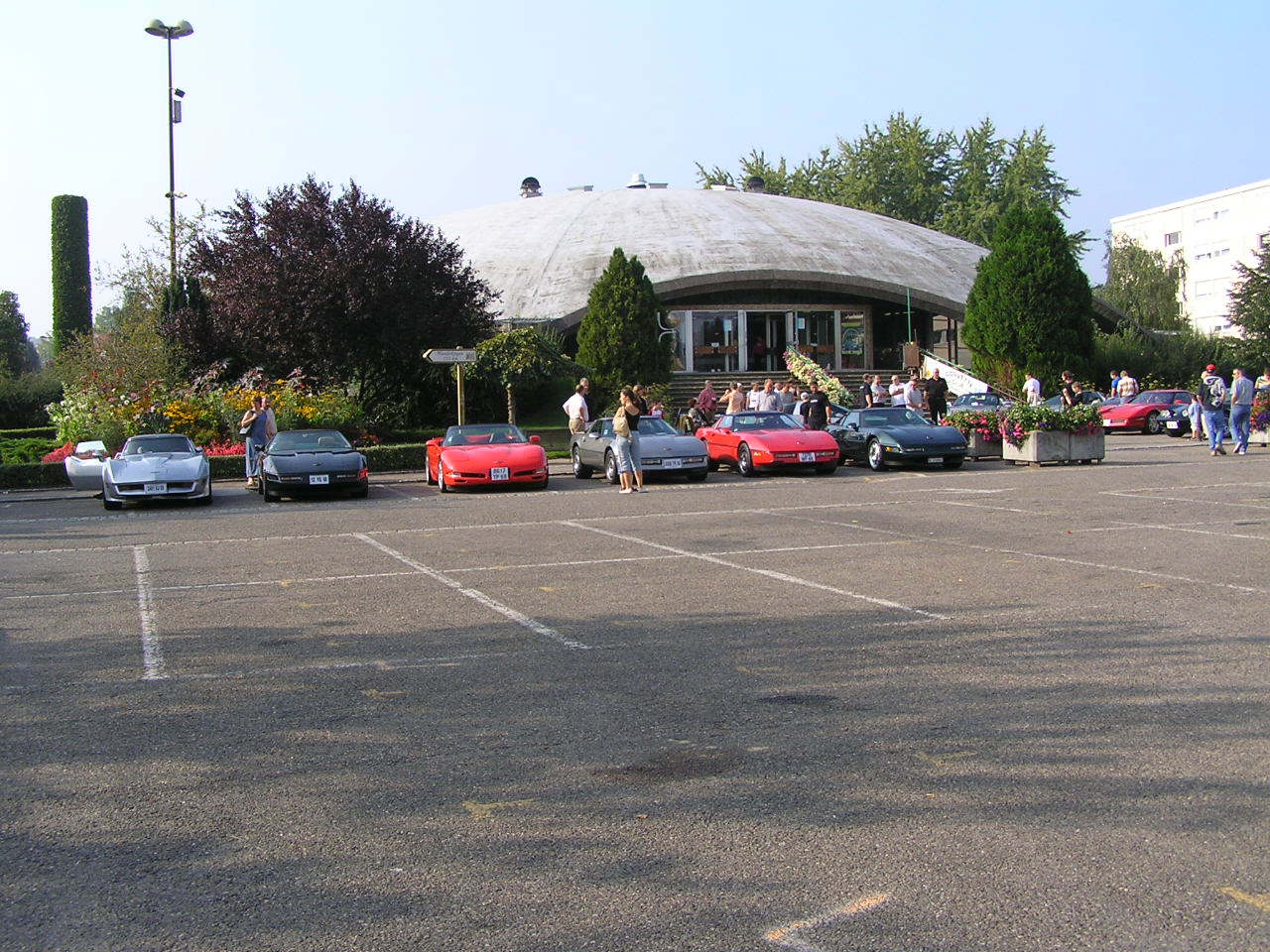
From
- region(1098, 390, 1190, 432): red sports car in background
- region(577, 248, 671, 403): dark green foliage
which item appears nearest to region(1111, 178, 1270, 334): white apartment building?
region(1098, 390, 1190, 432): red sports car in background

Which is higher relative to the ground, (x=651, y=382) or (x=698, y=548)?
(x=651, y=382)

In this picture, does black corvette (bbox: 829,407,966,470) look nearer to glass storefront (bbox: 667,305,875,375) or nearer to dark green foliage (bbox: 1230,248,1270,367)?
glass storefront (bbox: 667,305,875,375)

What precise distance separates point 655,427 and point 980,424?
281 inches

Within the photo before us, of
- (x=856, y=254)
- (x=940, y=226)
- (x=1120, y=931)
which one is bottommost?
(x=1120, y=931)

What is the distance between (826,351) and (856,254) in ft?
15.3

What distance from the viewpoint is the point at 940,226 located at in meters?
87.5

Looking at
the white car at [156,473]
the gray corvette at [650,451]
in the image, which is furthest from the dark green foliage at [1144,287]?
the white car at [156,473]

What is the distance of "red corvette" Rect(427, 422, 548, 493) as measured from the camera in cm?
2066

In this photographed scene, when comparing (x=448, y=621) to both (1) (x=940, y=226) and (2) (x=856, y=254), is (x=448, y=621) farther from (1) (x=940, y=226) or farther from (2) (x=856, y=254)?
(1) (x=940, y=226)

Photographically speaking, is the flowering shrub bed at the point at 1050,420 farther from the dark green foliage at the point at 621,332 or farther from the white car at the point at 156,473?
the dark green foliage at the point at 621,332

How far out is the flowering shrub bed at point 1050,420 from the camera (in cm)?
2311

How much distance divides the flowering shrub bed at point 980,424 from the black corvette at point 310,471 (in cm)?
1195

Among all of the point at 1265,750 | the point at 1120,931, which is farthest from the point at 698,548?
the point at 1120,931

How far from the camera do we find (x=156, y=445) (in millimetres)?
20812
